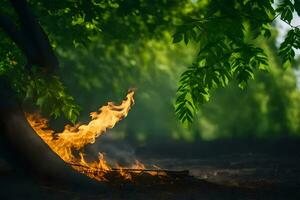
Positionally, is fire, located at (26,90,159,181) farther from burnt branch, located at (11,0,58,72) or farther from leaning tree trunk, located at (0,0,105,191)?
burnt branch, located at (11,0,58,72)

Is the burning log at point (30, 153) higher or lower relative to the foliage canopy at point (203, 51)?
lower

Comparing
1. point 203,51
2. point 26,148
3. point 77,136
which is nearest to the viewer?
point 203,51

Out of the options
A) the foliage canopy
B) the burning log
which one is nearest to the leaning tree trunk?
the burning log

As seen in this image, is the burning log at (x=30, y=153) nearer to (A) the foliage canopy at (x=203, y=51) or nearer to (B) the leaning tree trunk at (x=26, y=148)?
(B) the leaning tree trunk at (x=26, y=148)

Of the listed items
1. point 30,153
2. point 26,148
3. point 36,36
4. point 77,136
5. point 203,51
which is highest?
point 36,36

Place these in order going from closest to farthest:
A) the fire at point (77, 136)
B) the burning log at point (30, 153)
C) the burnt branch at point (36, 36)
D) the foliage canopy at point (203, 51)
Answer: the foliage canopy at point (203, 51), the burning log at point (30, 153), the fire at point (77, 136), the burnt branch at point (36, 36)

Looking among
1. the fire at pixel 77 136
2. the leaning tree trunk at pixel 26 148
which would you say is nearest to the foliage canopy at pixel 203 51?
the leaning tree trunk at pixel 26 148

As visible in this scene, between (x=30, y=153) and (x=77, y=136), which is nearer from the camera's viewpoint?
(x=30, y=153)

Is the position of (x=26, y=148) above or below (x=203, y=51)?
below

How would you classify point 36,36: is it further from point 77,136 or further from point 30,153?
point 30,153

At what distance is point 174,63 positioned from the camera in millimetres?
38688

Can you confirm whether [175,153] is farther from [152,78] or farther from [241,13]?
[241,13]

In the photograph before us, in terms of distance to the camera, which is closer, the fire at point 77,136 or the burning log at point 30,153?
the burning log at point 30,153

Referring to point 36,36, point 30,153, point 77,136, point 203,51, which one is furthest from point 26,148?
point 203,51
